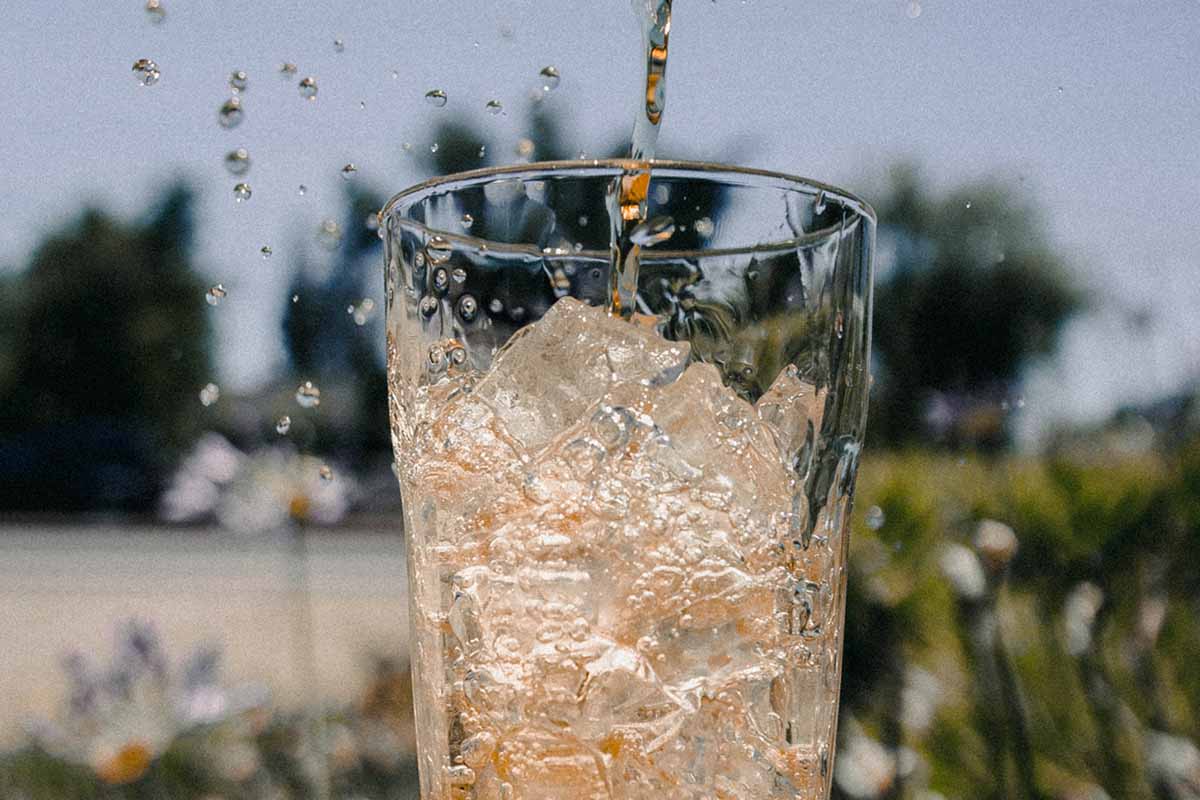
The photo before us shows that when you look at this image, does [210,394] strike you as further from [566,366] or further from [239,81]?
[566,366]

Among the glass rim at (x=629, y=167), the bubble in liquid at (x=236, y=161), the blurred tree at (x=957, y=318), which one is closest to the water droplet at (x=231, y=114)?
the bubble in liquid at (x=236, y=161)

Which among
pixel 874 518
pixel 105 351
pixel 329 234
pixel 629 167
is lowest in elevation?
pixel 874 518

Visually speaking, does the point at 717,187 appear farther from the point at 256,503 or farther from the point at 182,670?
the point at 182,670

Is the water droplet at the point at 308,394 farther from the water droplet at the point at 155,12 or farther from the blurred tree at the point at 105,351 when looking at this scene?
the water droplet at the point at 155,12

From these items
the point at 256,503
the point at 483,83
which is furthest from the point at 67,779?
the point at 483,83

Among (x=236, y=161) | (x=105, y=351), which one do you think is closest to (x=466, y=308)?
(x=236, y=161)

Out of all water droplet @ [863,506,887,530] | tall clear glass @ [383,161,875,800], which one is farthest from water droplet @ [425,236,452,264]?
water droplet @ [863,506,887,530]

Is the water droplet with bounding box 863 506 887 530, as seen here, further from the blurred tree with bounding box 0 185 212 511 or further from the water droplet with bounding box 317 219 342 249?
the blurred tree with bounding box 0 185 212 511
